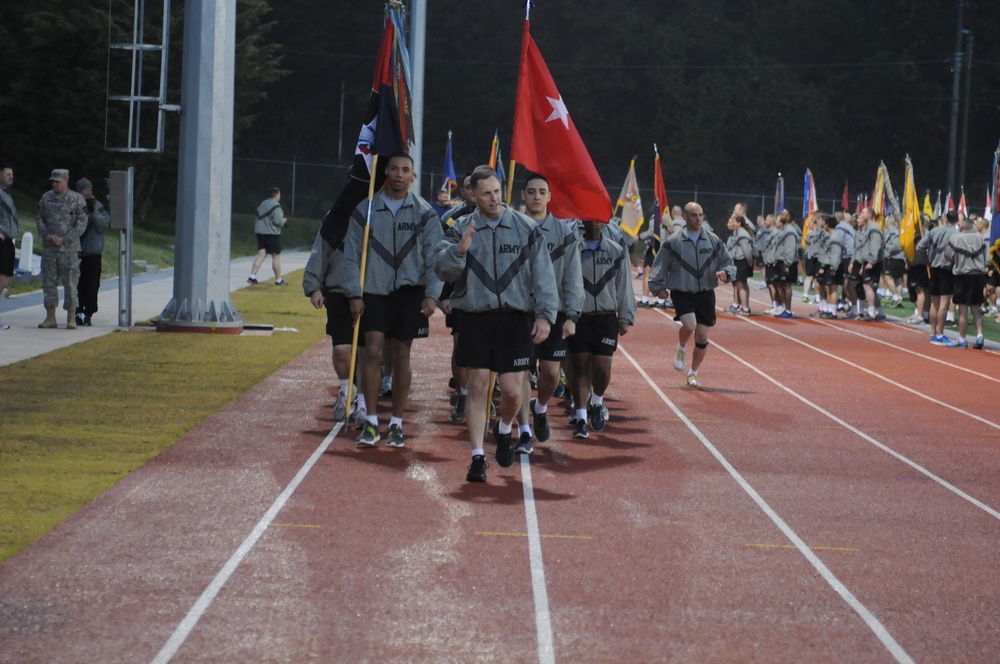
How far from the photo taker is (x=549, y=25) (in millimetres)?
74750

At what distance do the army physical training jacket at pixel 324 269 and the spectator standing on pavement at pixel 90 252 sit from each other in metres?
8.86

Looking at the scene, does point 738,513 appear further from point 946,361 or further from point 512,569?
point 946,361

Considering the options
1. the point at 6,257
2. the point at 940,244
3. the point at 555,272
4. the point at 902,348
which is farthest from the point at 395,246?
the point at 940,244

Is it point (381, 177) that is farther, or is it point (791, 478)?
point (381, 177)

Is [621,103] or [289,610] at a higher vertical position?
[621,103]

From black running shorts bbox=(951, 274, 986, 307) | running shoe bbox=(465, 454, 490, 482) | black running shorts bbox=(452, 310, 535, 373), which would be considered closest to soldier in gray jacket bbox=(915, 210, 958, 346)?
black running shorts bbox=(951, 274, 986, 307)

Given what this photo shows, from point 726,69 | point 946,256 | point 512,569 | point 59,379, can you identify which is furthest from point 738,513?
point 726,69

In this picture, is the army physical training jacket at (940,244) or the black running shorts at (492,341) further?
the army physical training jacket at (940,244)

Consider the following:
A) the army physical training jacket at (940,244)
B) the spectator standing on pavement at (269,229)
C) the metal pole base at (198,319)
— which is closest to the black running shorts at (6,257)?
the metal pole base at (198,319)

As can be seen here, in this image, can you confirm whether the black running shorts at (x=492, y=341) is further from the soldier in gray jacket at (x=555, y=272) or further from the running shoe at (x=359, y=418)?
the running shoe at (x=359, y=418)

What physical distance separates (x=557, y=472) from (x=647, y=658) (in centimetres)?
420

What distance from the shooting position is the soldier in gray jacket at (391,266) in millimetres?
10742

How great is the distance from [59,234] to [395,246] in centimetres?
927

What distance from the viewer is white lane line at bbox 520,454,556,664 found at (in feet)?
20.1
